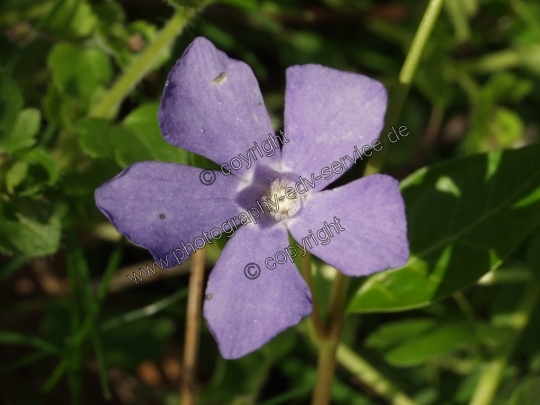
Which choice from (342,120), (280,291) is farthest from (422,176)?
(280,291)

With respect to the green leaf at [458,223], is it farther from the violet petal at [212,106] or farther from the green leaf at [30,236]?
the green leaf at [30,236]

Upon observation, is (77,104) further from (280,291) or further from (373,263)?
(373,263)

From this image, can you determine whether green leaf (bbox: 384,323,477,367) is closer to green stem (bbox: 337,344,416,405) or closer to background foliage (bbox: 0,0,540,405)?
background foliage (bbox: 0,0,540,405)

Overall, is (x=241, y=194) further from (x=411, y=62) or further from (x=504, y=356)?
(x=504, y=356)

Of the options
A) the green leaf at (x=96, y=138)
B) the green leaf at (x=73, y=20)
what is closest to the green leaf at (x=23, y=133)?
the green leaf at (x=96, y=138)

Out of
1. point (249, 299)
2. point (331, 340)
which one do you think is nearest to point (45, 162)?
point (249, 299)

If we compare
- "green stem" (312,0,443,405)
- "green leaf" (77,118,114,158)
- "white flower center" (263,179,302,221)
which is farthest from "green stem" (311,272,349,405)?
"green leaf" (77,118,114,158)
